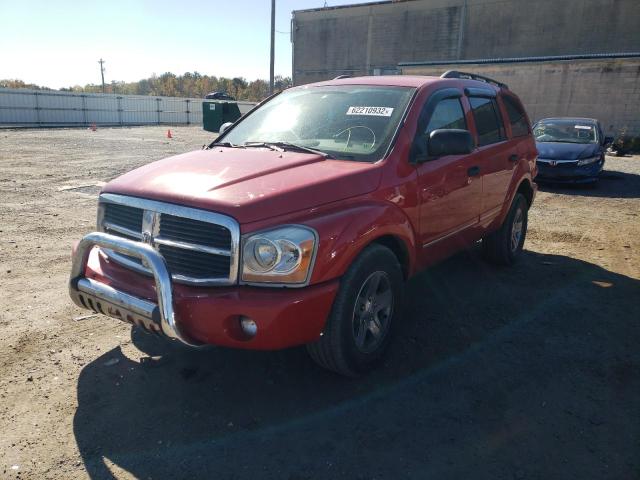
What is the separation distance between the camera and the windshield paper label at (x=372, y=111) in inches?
147

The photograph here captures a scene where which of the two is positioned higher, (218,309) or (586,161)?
(586,161)

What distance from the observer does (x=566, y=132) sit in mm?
12227

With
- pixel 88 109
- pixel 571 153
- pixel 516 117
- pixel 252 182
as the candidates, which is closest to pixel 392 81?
pixel 252 182

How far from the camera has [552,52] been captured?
3081cm

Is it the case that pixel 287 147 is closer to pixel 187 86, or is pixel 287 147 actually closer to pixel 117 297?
pixel 117 297

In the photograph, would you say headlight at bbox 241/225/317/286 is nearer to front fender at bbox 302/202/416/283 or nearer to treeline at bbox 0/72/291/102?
front fender at bbox 302/202/416/283

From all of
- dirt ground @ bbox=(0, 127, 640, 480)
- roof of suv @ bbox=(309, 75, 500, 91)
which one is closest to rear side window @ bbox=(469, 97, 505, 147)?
roof of suv @ bbox=(309, 75, 500, 91)

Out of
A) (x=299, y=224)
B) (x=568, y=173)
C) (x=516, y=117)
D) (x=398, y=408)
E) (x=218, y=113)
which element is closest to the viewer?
(x=299, y=224)

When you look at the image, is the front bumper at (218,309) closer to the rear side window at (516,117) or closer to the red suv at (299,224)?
the red suv at (299,224)

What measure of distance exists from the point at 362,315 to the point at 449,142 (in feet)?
4.47

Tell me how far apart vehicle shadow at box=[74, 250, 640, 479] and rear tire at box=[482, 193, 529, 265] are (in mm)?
1381

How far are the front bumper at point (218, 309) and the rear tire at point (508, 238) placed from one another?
3205 millimetres

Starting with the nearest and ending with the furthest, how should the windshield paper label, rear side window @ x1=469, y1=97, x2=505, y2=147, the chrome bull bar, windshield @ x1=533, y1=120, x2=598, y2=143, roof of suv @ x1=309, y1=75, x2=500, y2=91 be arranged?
the chrome bull bar → the windshield paper label → roof of suv @ x1=309, y1=75, x2=500, y2=91 → rear side window @ x1=469, y1=97, x2=505, y2=147 → windshield @ x1=533, y1=120, x2=598, y2=143

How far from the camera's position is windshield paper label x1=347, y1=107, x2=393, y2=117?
3746 mm
